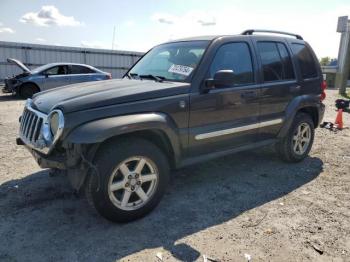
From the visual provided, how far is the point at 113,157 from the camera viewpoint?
3.36 m

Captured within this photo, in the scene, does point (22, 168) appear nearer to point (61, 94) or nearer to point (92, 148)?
point (61, 94)

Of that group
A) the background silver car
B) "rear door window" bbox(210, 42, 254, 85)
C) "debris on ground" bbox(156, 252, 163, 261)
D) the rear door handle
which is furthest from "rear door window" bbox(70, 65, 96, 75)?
"debris on ground" bbox(156, 252, 163, 261)

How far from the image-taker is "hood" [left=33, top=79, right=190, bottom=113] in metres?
3.41

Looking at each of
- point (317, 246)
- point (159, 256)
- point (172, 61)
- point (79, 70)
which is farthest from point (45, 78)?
point (317, 246)

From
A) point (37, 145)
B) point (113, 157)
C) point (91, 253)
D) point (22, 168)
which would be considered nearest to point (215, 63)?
point (113, 157)

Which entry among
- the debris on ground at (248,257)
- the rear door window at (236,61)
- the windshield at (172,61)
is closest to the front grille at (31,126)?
the windshield at (172,61)

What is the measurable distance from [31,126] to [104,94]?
91 cm

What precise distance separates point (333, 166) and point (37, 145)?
176 inches

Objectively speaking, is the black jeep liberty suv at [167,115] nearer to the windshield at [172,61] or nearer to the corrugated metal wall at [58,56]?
the windshield at [172,61]

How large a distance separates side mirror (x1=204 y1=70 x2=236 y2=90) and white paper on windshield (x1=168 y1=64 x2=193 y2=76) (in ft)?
0.81

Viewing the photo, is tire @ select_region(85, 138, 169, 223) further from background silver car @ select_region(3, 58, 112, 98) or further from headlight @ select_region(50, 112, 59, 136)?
background silver car @ select_region(3, 58, 112, 98)

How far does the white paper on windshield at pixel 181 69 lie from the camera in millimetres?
4125

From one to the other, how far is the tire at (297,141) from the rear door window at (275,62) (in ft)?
2.48

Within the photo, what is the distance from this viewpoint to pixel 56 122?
3.35m
